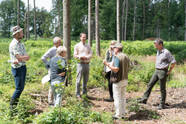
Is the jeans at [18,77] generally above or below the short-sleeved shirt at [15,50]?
below

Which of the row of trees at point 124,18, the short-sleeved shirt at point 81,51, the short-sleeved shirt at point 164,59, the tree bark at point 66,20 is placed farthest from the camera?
the row of trees at point 124,18

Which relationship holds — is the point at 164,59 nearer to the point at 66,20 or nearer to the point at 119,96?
the point at 119,96

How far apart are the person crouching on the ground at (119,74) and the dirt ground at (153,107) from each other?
33cm

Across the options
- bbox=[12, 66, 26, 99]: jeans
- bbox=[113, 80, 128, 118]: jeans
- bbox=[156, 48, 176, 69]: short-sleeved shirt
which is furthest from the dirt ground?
bbox=[12, 66, 26, 99]: jeans

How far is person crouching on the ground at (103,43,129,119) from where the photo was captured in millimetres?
4637

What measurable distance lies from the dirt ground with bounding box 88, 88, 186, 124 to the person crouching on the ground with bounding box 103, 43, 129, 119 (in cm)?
33

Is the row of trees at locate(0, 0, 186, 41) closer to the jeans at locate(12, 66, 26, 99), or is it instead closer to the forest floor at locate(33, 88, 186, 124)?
the forest floor at locate(33, 88, 186, 124)

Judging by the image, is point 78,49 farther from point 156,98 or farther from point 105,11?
point 105,11

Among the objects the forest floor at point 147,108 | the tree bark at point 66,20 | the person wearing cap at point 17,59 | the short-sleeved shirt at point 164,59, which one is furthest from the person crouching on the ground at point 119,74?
the tree bark at point 66,20

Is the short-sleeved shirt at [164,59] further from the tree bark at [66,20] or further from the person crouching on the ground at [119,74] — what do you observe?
the tree bark at [66,20]

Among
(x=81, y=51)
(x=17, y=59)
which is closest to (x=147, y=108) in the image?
(x=81, y=51)

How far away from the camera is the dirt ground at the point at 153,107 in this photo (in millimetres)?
4953

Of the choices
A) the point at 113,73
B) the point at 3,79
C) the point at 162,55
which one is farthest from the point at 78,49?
the point at 3,79

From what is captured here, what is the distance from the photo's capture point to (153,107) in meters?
5.98
